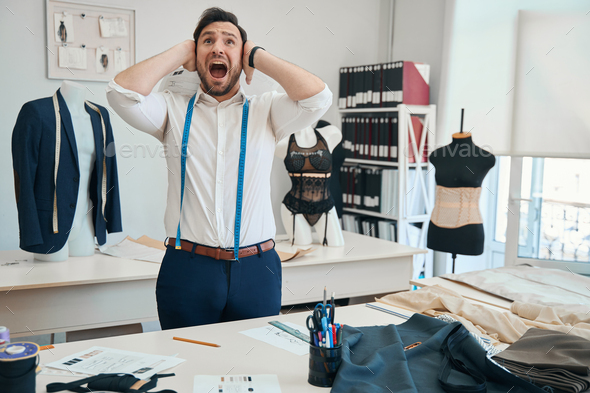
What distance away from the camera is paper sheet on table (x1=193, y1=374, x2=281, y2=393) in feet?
3.64

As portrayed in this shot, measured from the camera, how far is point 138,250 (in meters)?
2.80

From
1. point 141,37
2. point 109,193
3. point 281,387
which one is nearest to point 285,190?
point 141,37

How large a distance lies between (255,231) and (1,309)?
123 centimetres

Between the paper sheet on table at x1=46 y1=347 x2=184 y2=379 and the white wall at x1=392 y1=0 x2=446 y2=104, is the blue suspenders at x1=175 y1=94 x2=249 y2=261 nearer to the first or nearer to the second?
the paper sheet on table at x1=46 y1=347 x2=184 y2=379

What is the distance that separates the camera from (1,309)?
6.87 ft

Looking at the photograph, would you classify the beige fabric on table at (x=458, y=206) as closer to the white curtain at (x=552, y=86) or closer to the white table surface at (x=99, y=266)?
the white table surface at (x=99, y=266)

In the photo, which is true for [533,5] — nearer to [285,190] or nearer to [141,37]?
[285,190]

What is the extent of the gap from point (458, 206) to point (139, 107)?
2082 millimetres

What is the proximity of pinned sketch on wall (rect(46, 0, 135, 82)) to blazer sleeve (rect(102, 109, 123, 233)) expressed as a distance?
Result: 1.35m

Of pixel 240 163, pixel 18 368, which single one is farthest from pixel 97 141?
pixel 18 368

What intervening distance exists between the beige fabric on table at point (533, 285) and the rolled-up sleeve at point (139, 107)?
56.0 inches

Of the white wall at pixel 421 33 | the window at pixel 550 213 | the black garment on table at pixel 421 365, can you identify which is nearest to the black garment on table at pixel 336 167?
the white wall at pixel 421 33

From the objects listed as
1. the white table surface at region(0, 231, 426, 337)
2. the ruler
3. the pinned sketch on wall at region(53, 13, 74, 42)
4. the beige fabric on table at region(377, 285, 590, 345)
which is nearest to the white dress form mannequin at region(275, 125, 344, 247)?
the white table surface at region(0, 231, 426, 337)

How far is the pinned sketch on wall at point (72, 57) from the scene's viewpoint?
376cm
